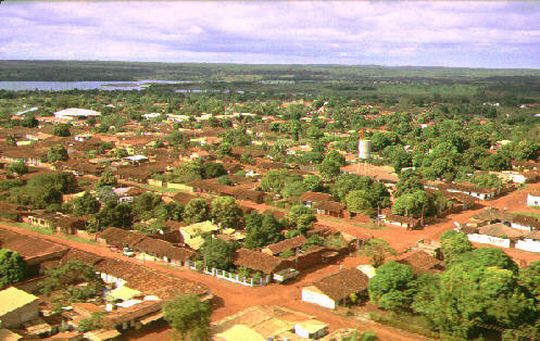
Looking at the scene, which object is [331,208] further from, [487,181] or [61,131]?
[61,131]

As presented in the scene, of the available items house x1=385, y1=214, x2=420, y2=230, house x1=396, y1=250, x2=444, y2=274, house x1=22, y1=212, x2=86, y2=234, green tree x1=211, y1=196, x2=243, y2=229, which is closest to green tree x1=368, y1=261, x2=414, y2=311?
house x1=396, y1=250, x2=444, y2=274

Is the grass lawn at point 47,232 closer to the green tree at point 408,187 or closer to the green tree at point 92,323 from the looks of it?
the green tree at point 92,323

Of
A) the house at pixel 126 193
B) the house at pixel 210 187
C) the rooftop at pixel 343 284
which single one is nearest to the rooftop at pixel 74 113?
the house at pixel 210 187

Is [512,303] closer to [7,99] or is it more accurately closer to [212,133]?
[212,133]

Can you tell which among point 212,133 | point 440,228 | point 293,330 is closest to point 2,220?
point 293,330

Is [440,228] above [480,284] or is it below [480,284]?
below

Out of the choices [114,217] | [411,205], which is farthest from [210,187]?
[411,205]

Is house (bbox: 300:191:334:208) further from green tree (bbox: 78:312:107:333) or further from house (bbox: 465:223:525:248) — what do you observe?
green tree (bbox: 78:312:107:333)
